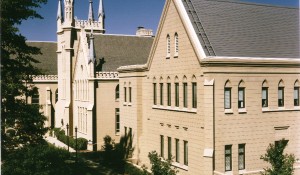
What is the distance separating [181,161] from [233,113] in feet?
19.8

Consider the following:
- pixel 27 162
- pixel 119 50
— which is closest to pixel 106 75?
pixel 119 50

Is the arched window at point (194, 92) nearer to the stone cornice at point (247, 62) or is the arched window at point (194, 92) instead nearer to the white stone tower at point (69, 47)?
the stone cornice at point (247, 62)

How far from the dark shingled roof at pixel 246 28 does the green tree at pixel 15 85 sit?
11640mm

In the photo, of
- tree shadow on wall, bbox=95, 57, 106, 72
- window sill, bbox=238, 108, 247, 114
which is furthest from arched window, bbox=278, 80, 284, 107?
tree shadow on wall, bbox=95, 57, 106, 72

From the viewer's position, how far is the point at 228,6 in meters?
29.3

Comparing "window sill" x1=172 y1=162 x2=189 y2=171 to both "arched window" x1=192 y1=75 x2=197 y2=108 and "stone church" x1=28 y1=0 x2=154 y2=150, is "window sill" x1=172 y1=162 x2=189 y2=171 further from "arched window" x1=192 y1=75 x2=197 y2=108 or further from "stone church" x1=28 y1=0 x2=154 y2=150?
"stone church" x1=28 y1=0 x2=154 y2=150

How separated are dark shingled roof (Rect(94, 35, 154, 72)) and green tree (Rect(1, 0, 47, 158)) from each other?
24440 mm

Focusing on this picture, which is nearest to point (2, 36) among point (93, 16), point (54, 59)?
point (93, 16)

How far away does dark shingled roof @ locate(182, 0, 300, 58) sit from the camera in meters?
26.2

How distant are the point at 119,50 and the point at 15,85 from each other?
98.6 ft

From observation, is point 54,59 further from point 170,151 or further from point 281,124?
point 281,124

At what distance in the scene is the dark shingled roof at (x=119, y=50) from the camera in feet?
154

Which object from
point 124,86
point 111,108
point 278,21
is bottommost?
point 111,108

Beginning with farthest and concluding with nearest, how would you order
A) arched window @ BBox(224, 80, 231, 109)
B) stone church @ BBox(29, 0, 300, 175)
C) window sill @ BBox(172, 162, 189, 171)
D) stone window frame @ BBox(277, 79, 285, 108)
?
1. window sill @ BBox(172, 162, 189, 171)
2. stone window frame @ BBox(277, 79, 285, 108)
3. arched window @ BBox(224, 80, 231, 109)
4. stone church @ BBox(29, 0, 300, 175)
